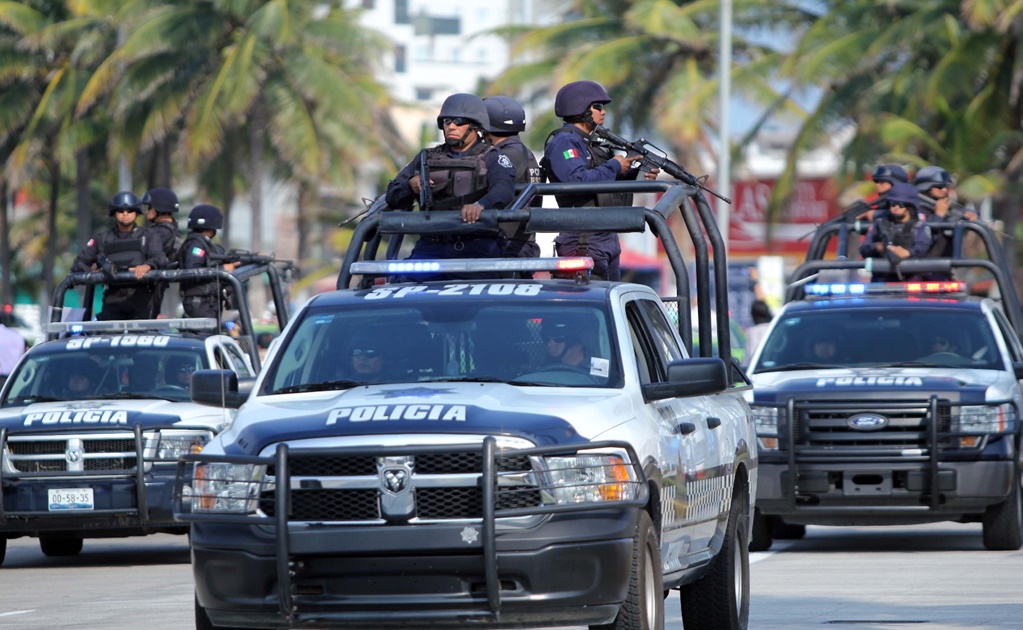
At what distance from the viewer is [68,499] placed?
14.2 m

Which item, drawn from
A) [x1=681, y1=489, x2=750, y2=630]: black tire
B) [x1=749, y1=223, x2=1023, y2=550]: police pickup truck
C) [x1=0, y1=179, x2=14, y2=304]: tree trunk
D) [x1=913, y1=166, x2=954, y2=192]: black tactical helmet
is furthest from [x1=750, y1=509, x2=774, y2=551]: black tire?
[x1=0, y1=179, x2=14, y2=304]: tree trunk

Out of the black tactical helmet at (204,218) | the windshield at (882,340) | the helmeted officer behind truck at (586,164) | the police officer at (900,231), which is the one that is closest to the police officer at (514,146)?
the helmeted officer behind truck at (586,164)

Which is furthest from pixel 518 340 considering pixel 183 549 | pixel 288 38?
pixel 288 38

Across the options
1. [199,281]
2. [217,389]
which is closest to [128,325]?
[199,281]

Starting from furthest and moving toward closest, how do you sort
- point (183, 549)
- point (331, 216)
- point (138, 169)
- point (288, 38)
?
1. point (331, 216)
2. point (138, 169)
3. point (288, 38)
4. point (183, 549)

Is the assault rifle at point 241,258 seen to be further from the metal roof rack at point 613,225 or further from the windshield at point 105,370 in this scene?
the metal roof rack at point 613,225

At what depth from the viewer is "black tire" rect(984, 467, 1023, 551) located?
46.9ft

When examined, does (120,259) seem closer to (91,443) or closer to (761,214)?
(91,443)

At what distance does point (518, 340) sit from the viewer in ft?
28.2

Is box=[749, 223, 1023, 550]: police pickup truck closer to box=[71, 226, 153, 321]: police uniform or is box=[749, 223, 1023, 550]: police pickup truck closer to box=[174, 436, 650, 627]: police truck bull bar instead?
box=[71, 226, 153, 321]: police uniform

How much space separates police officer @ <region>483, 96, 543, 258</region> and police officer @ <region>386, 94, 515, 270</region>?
5.2 inches

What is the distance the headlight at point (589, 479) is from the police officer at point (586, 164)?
11.3ft

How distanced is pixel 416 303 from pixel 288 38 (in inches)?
1387

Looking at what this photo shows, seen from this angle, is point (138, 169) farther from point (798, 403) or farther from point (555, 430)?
point (555, 430)
